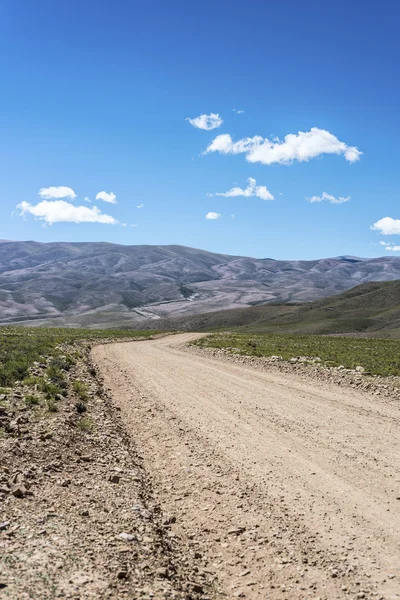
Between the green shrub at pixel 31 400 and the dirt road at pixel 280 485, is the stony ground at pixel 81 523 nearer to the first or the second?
the dirt road at pixel 280 485

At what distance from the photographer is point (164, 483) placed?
10.0 meters

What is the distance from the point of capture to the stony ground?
579 centimetres

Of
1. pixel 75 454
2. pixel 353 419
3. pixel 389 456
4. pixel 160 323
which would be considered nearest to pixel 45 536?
pixel 75 454

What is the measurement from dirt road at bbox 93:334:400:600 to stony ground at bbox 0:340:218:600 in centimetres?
48

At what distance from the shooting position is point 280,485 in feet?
31.6

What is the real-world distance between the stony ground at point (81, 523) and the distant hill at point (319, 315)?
A: 12647cm

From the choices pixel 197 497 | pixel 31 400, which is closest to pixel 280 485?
pixel 197 497

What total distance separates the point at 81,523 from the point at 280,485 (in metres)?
4.23

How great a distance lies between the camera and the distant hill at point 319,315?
14238 cm

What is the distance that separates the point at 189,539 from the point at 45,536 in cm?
234

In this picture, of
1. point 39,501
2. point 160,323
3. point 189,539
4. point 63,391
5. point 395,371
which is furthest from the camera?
point 160,323

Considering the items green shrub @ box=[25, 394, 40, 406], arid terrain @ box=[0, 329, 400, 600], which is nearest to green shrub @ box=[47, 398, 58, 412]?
arid terrain @ box=[0, 329, 400, 600]

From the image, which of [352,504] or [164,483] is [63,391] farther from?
[352,504]

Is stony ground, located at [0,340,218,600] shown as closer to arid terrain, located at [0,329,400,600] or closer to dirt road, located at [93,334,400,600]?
arid terrain, located at [0,329,400,600]
